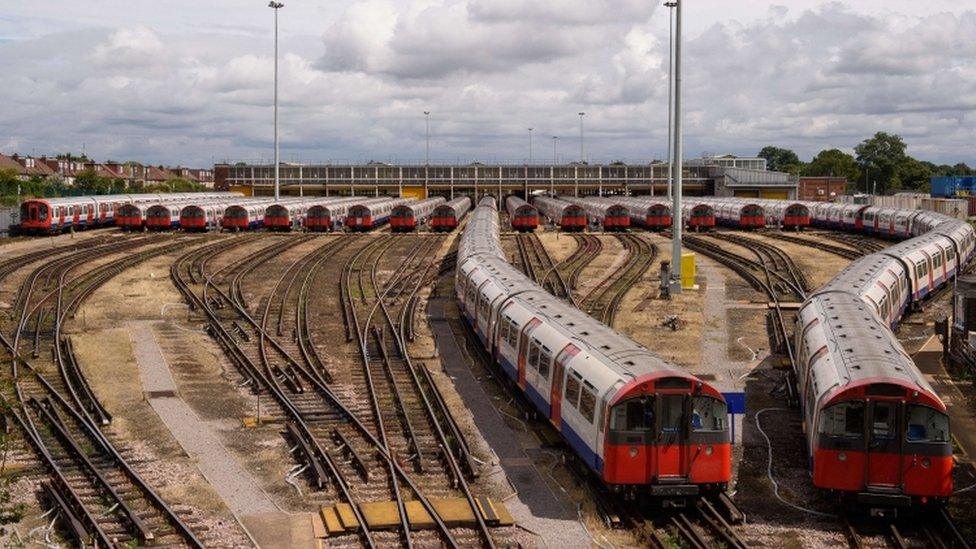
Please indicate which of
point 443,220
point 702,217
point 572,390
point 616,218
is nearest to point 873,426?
point 572,390

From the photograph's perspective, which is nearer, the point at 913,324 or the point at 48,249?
the point at 913,324

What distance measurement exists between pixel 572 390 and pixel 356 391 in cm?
824

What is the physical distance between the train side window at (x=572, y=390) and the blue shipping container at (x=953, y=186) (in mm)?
107815

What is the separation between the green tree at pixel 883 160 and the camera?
564ft

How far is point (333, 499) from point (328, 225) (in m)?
59.3

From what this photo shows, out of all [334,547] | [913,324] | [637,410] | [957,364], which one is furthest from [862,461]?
[913,324]

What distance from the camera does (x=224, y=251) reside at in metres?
58.0

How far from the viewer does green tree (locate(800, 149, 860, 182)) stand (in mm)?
181500

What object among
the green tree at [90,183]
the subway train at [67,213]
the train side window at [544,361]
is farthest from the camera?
the green tree at [90,183]

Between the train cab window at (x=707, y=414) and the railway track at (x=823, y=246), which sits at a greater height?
the railway track at (x=823, y=246)

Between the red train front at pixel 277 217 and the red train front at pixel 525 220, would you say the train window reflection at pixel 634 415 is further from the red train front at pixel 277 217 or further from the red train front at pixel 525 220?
the red train front at pixel 277 217

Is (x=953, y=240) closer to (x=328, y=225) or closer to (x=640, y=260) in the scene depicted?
(x=640, y=260)

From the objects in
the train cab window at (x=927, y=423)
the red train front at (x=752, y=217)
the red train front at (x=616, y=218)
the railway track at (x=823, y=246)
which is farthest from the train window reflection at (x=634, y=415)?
the red train front at (x=752, y=217)

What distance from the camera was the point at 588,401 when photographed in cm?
1806
